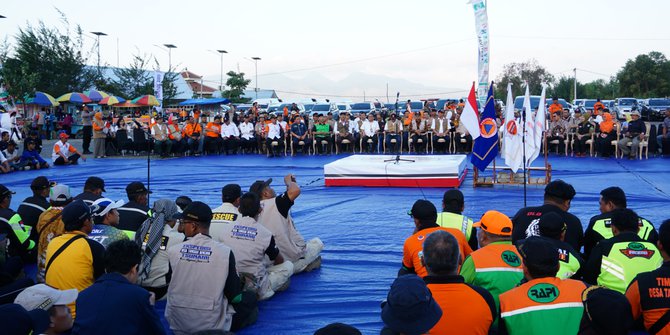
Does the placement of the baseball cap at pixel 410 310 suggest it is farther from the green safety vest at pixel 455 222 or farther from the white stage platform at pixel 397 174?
the white stage platform at pixel 397 174

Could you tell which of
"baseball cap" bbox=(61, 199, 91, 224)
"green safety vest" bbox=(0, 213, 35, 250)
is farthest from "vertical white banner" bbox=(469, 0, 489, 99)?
"baseball cap" bbox=(61, 199, 91, 224)

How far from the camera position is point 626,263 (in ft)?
13.9

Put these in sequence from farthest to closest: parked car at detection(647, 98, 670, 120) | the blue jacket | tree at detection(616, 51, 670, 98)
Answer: tree at detection(616, 51, 670, 98)
parked car at detection(647, 98, 670, 120)
the blue jacket

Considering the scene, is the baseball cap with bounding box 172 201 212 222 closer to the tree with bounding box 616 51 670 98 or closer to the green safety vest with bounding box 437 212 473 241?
the green safety vest with bounding box 437 212 473 241

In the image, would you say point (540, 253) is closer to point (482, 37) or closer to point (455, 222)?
point (455, 222)

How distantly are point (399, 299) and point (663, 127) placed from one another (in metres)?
17.3

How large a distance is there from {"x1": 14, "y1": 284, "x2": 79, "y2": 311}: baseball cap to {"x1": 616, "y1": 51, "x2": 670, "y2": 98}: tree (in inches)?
2086

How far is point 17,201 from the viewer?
1157 cm

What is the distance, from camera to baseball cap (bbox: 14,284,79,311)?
320cm

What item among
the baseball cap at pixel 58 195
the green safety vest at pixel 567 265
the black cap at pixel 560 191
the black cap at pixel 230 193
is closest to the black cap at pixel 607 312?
the green safety vest at pixel 567 265

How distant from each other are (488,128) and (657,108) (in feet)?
99.9

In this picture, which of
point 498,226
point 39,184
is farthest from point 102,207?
point 498,226

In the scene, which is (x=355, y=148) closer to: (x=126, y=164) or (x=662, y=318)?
(x=126, y=164)

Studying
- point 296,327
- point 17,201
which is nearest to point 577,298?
point 296,327
